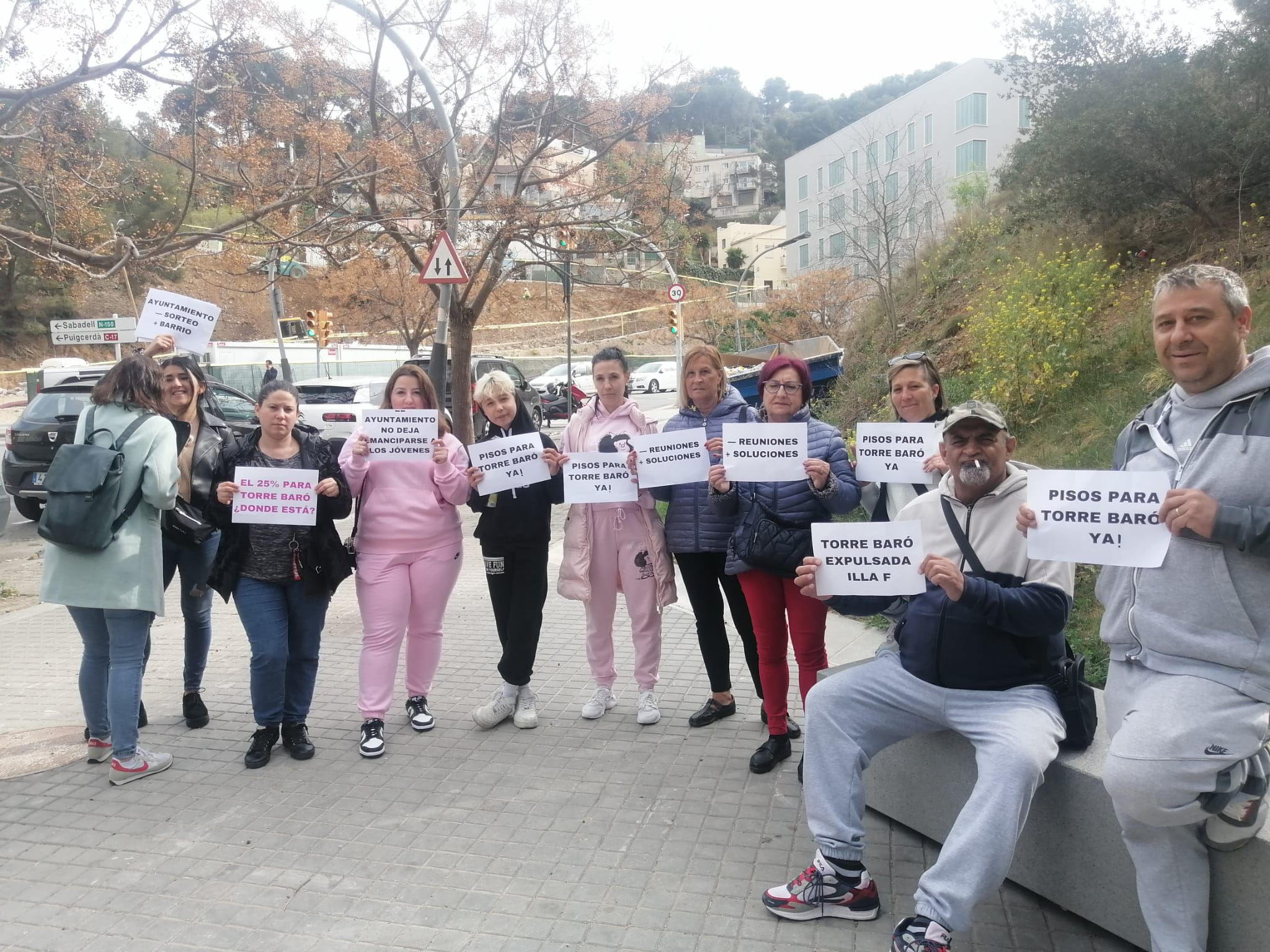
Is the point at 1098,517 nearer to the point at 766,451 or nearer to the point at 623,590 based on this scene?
the point at 766,451

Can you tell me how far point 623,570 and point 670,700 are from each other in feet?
3.09

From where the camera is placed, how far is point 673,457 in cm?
470

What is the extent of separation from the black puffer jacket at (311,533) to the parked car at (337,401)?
14.1 meters

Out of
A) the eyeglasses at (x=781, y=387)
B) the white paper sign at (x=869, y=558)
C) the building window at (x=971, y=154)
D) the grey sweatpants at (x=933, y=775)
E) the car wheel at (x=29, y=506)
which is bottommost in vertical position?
the grey sweatpants at (x=933, y=775)

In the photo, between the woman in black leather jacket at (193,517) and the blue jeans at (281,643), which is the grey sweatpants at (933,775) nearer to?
the blue jeans at (281,643)

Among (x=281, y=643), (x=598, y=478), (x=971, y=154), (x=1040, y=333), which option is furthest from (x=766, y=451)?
(x=971, y=154)

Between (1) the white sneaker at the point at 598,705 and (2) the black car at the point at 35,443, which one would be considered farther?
(2) the black car at the point at 35,443

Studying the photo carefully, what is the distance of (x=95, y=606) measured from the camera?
4316 mm

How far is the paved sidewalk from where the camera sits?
3.22 m

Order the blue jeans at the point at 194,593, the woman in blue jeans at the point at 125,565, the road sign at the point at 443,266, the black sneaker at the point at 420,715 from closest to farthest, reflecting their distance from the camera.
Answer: the woman in blue jeans at the point at 125,565 → the blue jeans at the point at 194,593 → the black sneaker at the point at 420,715 → the road sign at the point at 443,266

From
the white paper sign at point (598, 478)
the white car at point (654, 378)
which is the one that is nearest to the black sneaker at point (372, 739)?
the white paper sign at point (598, 478)

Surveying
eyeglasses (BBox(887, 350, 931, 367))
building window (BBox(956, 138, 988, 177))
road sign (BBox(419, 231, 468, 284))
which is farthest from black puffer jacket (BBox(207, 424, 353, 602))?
building window (BBox(956, 138, 988, 177))

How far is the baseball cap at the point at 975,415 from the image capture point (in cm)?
329

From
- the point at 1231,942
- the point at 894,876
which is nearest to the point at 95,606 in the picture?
the point at 894,876
